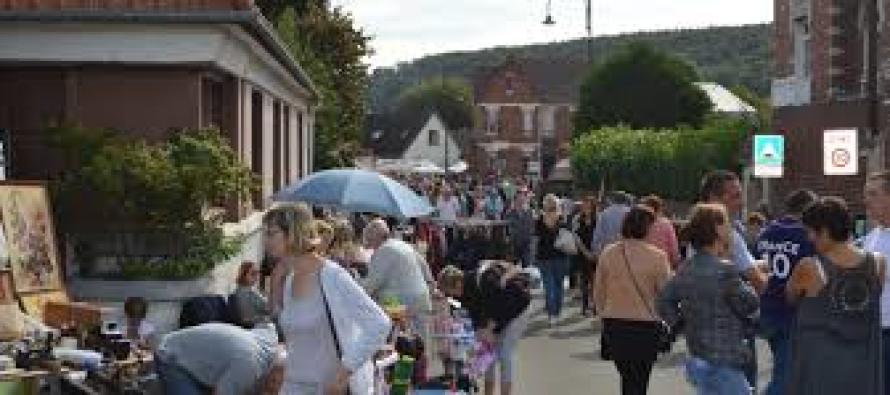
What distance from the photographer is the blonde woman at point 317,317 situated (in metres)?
7.66

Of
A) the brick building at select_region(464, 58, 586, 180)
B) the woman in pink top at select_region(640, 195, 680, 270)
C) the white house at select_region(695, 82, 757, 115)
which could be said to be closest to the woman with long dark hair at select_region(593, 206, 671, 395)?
the woman in pink top at select_region(640, 195, 680, 270)

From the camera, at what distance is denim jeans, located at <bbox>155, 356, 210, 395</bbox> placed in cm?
954

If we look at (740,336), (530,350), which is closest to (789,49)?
(530,350)

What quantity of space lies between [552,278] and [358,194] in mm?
5240

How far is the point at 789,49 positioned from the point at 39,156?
106 feet

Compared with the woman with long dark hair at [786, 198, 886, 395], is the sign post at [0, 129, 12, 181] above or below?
above

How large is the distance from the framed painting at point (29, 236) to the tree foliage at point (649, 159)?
4544 cm

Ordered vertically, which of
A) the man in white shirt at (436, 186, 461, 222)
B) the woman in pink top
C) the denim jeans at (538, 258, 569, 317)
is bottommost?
the denim jeans at (538, 258, 569, 317)

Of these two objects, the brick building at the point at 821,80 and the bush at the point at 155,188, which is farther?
the brick building at the point at 821,80

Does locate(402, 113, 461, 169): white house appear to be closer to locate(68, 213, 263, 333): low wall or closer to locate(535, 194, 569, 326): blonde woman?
locate(535, 194, 569, 326): blonde woman

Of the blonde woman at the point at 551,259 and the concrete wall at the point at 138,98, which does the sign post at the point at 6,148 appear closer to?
the concrete wall at the point at 138,98

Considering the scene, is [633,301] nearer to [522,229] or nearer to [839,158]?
[522,229]

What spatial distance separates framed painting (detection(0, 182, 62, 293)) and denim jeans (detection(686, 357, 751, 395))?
5.31 m

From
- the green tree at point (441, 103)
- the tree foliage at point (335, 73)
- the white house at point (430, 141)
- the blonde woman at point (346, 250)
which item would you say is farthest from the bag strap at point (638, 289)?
the green tree at point (441, 103)
